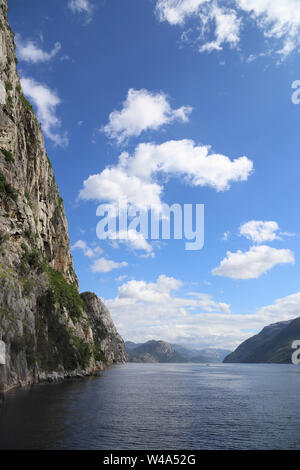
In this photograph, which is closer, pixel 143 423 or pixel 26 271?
pixel 143 423

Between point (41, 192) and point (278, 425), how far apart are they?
402 ft

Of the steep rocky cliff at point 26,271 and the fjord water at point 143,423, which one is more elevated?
the steep rocky cliff at point 26,271

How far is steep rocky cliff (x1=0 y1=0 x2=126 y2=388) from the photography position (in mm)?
69188

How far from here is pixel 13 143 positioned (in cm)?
9794

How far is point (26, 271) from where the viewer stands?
86.4m

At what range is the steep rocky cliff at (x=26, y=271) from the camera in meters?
69.2

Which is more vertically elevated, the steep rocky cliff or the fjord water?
the steep rocky cliff

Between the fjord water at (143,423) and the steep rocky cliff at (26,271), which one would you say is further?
the steep rocky cliff at (26,271)

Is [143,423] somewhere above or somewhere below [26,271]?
below

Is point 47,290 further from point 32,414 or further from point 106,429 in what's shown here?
point 106,429

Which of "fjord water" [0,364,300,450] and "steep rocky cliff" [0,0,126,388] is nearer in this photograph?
"fjord water" [0,364,300,450]

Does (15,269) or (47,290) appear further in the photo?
(47,290)
